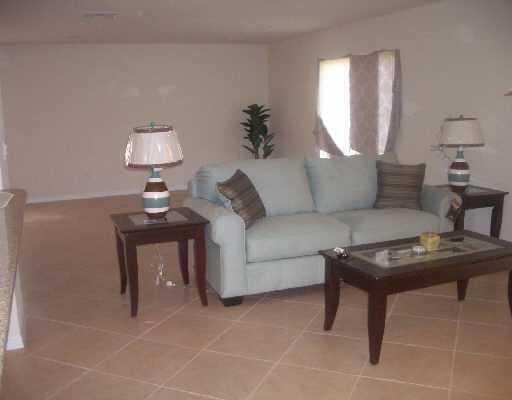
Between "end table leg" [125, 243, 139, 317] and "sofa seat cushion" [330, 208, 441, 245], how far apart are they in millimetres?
1542

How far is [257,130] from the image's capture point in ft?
28.2

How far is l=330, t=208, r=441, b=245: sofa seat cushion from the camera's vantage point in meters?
3.80

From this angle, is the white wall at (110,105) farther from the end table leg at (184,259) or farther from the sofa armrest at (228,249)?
the sofa armrest at (228,249)

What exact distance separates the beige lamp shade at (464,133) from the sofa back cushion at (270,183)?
1.31 m

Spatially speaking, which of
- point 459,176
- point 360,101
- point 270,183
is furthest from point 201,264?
point 360,101

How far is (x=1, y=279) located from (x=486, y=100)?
445 cm

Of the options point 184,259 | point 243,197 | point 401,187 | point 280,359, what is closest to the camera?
point 280,359

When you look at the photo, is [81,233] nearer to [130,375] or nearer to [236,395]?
[130,375]

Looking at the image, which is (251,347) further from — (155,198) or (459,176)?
(459,176)

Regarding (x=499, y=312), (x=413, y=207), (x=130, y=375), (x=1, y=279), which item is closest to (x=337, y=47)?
(x=413, y=207)

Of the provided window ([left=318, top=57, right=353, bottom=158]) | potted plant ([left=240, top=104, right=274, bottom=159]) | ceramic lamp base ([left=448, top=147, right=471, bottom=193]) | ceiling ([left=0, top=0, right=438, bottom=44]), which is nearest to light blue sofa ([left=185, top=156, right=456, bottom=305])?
ceramic lamp base ([left=448, top=147, right=471, bottom=193])

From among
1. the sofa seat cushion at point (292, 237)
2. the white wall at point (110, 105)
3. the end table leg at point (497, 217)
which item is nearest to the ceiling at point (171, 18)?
the white wall at point (110, 105)

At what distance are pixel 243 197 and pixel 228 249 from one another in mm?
443

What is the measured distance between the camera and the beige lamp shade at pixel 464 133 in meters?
4.36
